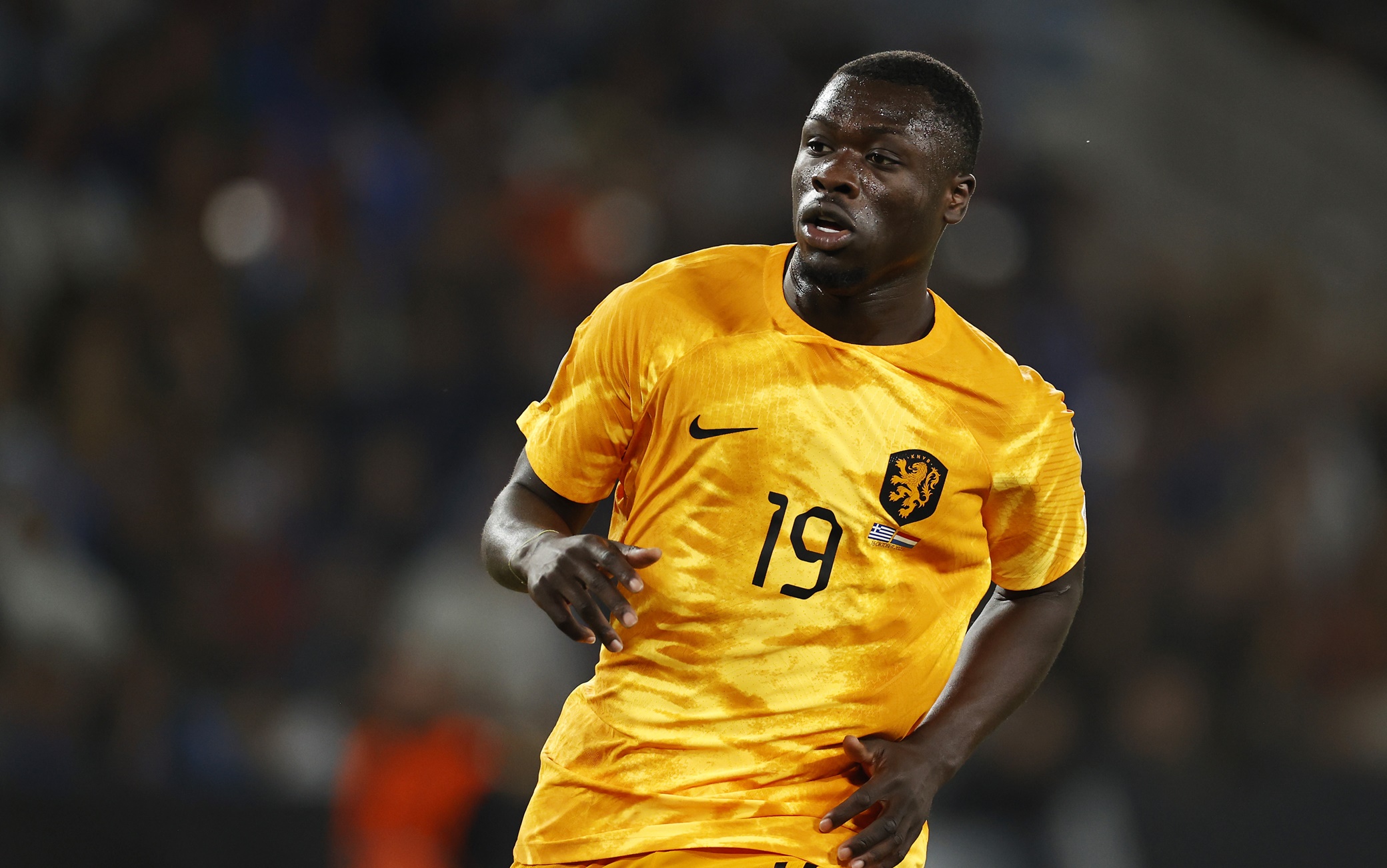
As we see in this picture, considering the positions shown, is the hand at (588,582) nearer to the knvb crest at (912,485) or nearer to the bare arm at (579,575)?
the bare arm at (579,575)

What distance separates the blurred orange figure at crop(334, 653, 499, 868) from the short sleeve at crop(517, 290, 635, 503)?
305cm

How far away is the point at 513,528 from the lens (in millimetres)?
2807

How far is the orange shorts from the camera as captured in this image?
2.67m

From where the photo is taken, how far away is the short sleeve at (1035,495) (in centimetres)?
288

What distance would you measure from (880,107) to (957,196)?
0.27m

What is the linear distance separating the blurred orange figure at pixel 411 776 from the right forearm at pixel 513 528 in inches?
118

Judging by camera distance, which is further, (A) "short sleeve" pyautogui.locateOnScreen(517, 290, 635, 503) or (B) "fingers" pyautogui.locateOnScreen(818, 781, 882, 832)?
(A) "short sleeve" pyautogui.locateOnScreen(517, 290, 635, 503)

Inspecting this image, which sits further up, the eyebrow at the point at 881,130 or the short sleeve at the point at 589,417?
the eyebrow at the point at 881,130

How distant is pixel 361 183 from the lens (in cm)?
757

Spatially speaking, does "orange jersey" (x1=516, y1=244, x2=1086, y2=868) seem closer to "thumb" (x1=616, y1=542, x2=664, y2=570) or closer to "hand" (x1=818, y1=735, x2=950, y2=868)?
"hand" (x1=818, y1=735, x2=950, y2=868)

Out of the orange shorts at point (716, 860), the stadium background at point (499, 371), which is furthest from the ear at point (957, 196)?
the stadium background at point (499, 371)

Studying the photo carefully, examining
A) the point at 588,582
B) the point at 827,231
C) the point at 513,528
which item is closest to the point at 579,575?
the point at 588,582

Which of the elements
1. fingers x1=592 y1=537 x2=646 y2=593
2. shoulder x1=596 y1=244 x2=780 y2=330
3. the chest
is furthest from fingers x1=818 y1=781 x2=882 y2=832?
shoulder x1=596 y1=244 x2=780 y2=330

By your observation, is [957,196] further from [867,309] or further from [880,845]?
[880,845]
